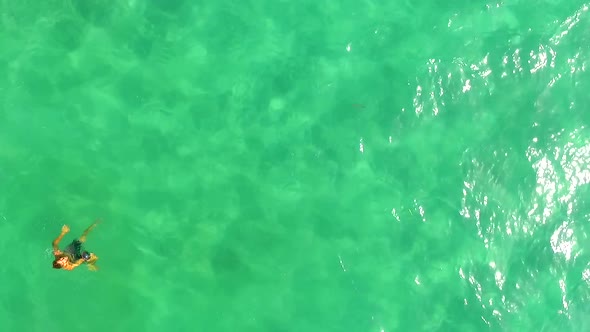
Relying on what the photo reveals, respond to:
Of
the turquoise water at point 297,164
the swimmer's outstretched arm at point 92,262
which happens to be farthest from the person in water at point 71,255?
the turquoise water at point 297,164

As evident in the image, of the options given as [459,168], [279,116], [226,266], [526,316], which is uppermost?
[279,116]

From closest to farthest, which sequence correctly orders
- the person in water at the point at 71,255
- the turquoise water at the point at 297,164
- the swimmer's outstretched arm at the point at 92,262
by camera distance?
the person in water at the point at 71,255, the swimmer's outstretched arm at the point at 92,262, the turquoise water at the point at 297,164

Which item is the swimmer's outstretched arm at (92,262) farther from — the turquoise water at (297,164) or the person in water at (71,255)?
the turquoise water at (297,164)

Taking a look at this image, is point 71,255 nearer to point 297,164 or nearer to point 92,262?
point 92,262

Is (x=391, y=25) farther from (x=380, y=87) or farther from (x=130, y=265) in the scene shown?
(x=130, y=265)

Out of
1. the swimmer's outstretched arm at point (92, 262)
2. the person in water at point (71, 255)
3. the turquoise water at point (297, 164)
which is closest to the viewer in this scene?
the person in water at point (71, 255)

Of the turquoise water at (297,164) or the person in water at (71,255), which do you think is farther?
the turquoise water at (297,164)

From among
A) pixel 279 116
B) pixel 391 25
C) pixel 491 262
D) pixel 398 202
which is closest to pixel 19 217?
pixel 279 116
